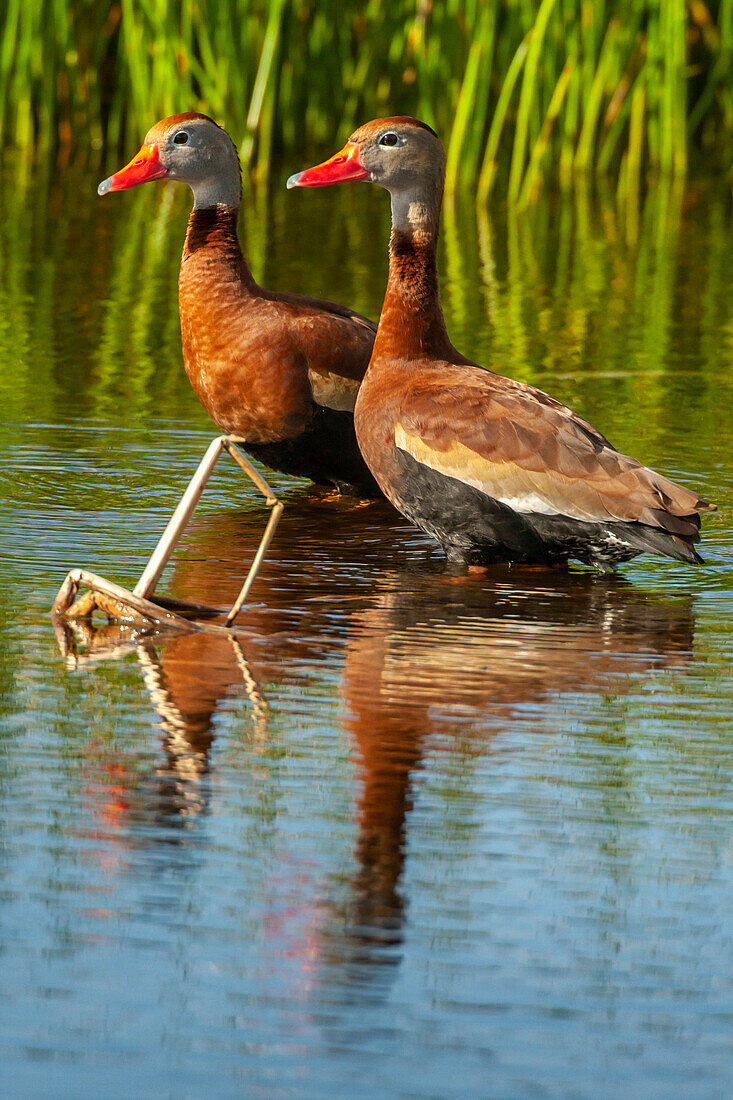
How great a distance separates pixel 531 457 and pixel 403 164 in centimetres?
143

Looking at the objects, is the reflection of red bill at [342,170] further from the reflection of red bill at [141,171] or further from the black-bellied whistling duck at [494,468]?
the reflection of red bill at [141,171]

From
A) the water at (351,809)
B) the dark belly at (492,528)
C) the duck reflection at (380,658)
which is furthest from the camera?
the dark belly at (492,528)

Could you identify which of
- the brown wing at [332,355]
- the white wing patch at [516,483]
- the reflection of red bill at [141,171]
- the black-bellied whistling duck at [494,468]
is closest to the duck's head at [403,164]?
the black-bellied whistling duck at [494,468]

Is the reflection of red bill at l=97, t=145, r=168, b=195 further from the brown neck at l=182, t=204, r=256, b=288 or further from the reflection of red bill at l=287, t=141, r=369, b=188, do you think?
the reflection of red bill at l=287, t=141, r=369, b=188

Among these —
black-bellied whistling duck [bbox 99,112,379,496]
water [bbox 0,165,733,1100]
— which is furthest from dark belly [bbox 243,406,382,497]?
water [bbox 0,165,733,1100]

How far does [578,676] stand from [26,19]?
11.7m

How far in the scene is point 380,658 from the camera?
4.65m

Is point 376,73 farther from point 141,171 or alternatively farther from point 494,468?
point 494,468

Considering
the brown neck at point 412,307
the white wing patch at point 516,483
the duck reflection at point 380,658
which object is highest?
the brown neck at point 412,307

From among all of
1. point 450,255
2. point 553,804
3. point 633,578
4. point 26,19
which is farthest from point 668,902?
point 26,19

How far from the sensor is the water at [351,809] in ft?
8.97

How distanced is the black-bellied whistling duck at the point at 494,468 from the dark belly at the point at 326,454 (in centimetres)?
55

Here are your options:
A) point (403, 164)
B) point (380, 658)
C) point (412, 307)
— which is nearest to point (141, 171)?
point (403, 164)

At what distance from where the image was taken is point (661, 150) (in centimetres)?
1625
